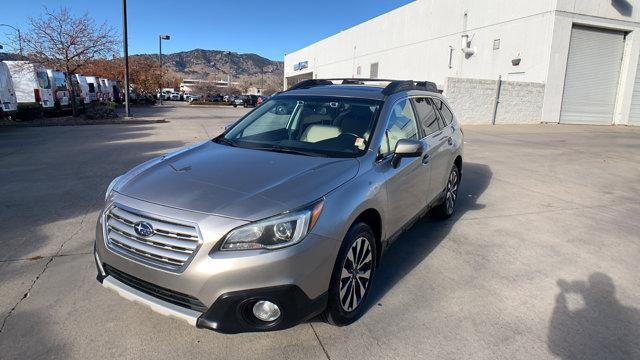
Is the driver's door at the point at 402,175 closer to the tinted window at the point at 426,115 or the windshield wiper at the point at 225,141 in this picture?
the tinted window at the point at 426,115

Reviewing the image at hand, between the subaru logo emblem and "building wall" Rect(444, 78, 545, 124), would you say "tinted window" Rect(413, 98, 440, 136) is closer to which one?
the subaru logo emblem

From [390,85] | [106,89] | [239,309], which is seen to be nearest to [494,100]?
[390,85]

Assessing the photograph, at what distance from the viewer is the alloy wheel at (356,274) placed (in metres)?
3.03

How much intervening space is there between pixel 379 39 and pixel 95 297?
39.8 m

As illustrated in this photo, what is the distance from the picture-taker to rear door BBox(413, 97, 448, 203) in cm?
458

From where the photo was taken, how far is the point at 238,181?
2945 mm

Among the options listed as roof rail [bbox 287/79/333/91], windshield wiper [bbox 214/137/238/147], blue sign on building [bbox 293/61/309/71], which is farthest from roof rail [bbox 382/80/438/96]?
blue sign on building [bbox 293/61/309/71]

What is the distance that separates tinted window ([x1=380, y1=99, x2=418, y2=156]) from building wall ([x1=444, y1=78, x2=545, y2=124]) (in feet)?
60.2

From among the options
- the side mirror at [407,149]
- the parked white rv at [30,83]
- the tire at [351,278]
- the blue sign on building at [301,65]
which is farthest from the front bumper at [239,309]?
the blue sign on building at [301,65]

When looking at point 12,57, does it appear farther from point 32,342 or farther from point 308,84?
point 32,342

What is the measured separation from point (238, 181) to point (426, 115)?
2716 mm

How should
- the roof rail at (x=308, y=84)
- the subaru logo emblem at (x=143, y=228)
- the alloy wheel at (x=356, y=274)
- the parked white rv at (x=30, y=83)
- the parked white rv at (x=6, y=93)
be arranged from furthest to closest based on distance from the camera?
the parked white rv at (x=30, y=83), the parked white rv at (x=6, y=93), the roof rail at (x=308, y=84), the alloy wheel at (x=356, y=274), the subaru logo emblem at (x=143, y=228)

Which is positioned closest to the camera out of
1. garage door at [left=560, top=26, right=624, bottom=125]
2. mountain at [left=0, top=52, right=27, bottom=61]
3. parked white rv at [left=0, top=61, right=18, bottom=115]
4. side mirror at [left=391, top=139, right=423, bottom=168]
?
side mirror at [left=391, top=139, right=423, bottom=168]

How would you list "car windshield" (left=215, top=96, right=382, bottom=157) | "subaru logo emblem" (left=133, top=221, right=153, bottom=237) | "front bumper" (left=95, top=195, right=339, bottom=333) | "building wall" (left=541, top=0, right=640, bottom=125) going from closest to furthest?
"front bumper" (left=95, top=195, right=339, bottom=333) < "subaru logo emblem" (left=133, top=221, right=153, bottom=237) < "car windshield" (left=215, top=96, right=382, bottom=157) < "building wall" (left=541, top=0, right=640, bottom=125)
